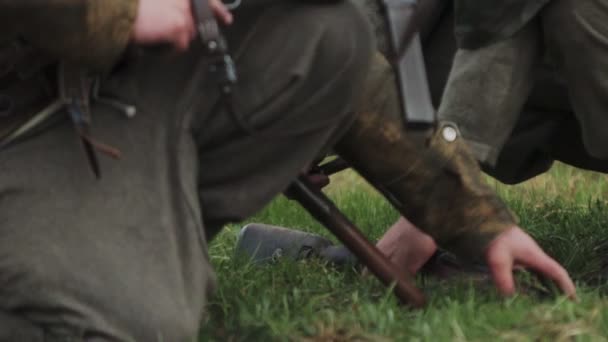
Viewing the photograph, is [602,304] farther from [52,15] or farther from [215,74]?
[52,15]

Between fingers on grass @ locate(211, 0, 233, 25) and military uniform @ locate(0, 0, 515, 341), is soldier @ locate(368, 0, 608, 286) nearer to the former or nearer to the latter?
military uniform @ locate(0, 0, 515, 341)

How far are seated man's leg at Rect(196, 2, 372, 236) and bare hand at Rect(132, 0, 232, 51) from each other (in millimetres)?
315

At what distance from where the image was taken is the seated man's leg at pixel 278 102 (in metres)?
2.67

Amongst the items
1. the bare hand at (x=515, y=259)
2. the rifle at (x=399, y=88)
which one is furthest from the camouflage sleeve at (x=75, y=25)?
the bare hand at (x=515, y=259)

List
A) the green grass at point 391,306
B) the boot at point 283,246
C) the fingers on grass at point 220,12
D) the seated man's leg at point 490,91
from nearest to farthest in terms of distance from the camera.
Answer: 1. the fingers on grass at point 220,12
2. the green grass at point 391,306
3. the seated man's leg at point 490,91
4. the boot at point 283,246

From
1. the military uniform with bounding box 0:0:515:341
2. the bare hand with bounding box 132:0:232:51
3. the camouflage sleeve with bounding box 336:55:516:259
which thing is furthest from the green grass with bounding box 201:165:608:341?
the bare hand with bounding box 132:0:232:51

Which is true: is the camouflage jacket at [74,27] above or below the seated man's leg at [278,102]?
above

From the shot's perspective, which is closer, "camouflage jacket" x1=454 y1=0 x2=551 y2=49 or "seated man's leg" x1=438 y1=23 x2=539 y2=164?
"camouflage jacket" x1=454 y1=0 x2=551 y2=49

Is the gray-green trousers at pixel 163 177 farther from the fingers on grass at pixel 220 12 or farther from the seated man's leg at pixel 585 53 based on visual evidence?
the seated man's leg at pixel 585 53

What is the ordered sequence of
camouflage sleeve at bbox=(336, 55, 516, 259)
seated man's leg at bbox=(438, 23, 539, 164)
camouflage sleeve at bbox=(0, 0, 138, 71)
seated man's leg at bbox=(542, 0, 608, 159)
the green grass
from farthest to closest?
seated man's leg at bbox=(438, 23, 539, 164), seated man's leg at bbox=(542, 0, 608, 159), camouflage sleeve at bbox=(336, 55, 516, 259), the green grass, camouflage sleeve at bbox=(0, 0, 138, 71)

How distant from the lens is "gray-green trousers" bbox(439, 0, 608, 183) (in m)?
3.31

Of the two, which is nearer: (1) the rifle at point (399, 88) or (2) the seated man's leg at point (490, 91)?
(1) the rifle at point (399, 88)

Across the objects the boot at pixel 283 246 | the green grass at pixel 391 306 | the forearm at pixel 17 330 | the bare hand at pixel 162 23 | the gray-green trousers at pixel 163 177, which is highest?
the bare hand at pixel 162 23

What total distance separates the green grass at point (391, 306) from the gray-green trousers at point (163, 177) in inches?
10.8
